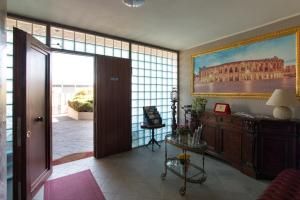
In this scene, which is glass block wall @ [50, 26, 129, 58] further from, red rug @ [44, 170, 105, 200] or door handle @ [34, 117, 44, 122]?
red rug @ [44, 170, 105, 200]

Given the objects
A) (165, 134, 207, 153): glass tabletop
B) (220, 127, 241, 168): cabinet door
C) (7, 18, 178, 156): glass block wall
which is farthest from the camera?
(7, 18, 178, 156): glass block wall

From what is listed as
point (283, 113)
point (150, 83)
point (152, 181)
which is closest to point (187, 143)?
point (152, 181)

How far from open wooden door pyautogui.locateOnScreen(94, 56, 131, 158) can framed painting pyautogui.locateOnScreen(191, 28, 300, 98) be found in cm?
192

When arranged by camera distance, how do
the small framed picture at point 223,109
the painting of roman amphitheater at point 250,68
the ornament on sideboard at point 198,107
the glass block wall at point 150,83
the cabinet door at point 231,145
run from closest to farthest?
the painting of roman amphitheater at point 250,68, the cabinet door at point 231,145, the small framed picture at point 223,109, the ornament on sideboard at point 198,107, the glass block wall at point 150,83

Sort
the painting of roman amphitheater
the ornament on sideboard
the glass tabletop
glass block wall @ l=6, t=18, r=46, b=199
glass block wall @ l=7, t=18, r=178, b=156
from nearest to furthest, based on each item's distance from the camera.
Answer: the glass tabletop, glass block wall @ l=6, t=18, r=46, b=199, the painting of roman amphitheater, glass block wall @ l=7, t=18, r=178, b=156, the ornament on sideboard

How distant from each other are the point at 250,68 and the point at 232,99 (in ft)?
2.38

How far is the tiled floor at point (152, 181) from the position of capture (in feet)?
8.01

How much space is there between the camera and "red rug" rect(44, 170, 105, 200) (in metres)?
2.40

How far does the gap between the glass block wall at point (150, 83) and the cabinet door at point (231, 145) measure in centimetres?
196

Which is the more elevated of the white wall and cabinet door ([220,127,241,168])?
the white wall

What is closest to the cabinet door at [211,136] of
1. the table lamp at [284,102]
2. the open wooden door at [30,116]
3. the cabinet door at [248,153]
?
the cabinet door at [248,153]

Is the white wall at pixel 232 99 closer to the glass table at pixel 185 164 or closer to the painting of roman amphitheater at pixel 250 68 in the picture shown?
the painting of roman amphitheater at pixel 250 68

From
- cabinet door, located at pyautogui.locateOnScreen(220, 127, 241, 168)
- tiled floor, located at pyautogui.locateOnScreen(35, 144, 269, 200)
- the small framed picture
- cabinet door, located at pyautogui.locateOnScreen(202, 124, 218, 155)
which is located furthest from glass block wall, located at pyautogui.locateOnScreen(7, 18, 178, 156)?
cabinet door, located at pyautogui.locateOnScreen(220, 127, 241, 168)

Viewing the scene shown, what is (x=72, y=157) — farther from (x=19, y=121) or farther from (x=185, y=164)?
(x=185, y=164)
